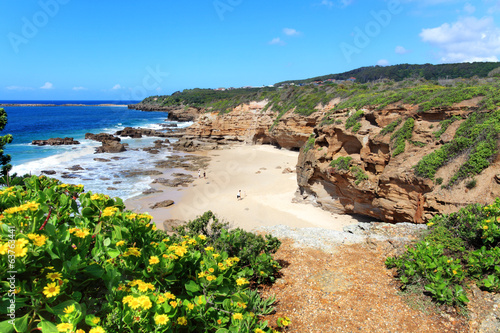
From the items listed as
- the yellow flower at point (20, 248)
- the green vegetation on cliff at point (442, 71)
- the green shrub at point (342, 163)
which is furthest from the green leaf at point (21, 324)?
the green vegetation on cliff at point (442, 71)

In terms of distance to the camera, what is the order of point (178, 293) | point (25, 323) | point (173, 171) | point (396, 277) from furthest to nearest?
point (173, 171) → point (396, 277) → point (178, 293) → point (25, 323)

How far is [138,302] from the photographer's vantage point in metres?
2.27

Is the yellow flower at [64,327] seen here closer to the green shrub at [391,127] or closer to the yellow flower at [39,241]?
the yellow flower at [39,241]

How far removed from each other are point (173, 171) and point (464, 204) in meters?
24.3

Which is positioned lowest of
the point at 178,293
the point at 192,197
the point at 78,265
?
the point at 192,197

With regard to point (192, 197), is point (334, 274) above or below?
above

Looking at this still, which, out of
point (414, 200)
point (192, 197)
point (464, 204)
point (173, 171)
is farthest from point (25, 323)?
point (173, 171)

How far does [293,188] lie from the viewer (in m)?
20.8

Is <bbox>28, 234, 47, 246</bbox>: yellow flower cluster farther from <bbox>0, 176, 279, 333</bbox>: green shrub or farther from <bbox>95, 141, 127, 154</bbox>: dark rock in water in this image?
<bbox>95, 141, 127, 154</bbox>: dark rock in water

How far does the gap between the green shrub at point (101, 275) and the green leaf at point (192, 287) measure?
1 cm

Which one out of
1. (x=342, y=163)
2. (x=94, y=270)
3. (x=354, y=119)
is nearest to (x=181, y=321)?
(x=94, y=270)

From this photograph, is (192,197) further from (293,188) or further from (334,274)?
(334,274)

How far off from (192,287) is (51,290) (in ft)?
4.33

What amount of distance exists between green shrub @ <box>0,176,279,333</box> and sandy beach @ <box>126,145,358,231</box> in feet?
36.5
